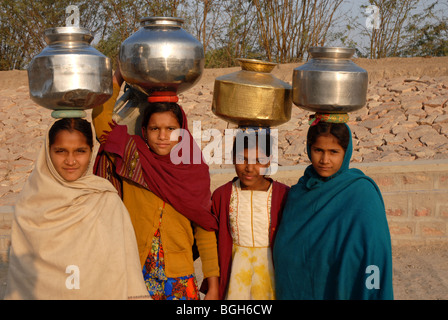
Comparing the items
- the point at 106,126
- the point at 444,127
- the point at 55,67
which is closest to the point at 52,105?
the point at 55,67

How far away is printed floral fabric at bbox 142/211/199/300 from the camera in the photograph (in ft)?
8.19

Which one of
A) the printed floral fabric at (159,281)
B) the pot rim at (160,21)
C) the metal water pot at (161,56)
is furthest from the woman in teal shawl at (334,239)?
the pot rim at (160,21)

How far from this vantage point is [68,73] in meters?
2.11

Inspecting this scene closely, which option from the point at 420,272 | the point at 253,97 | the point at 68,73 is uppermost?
the point at 68,73

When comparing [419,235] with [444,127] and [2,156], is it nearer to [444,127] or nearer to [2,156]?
[444,127]

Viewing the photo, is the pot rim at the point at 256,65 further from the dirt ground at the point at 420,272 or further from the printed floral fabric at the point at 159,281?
the dirt ground at the point at 420,272

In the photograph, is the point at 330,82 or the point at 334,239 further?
the point at 334,239

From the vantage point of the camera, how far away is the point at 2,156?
6.36 m

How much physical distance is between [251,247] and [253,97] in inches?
31.1

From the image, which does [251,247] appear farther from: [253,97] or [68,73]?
[68,73]

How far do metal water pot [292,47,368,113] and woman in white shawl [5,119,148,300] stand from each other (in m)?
1.02

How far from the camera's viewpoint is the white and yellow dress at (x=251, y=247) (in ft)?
8.39
